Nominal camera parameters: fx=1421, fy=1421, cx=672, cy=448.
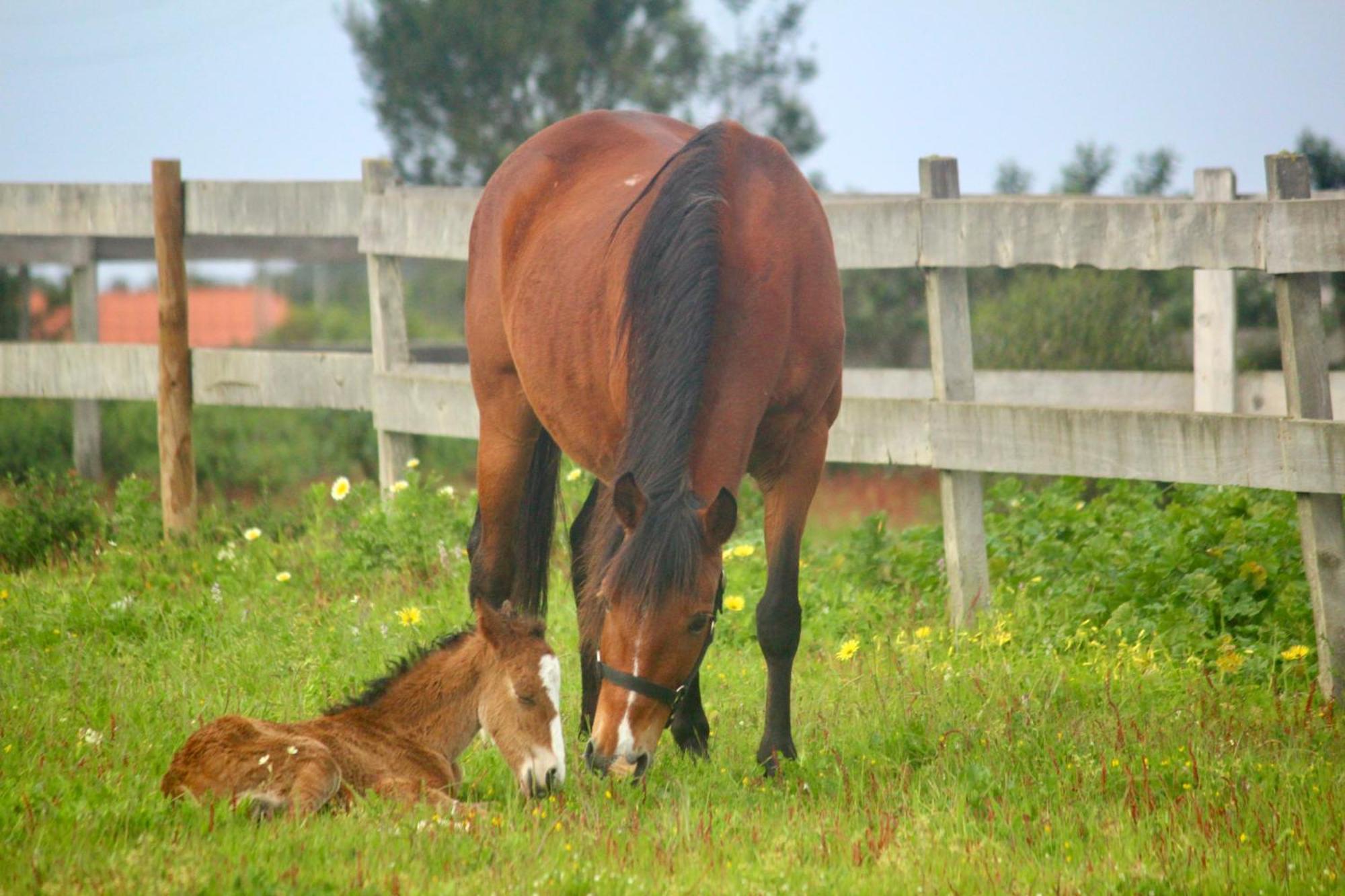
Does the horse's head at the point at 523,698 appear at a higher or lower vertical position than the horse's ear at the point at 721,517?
lower

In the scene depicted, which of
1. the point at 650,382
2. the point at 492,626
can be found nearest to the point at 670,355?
the point at 650,382

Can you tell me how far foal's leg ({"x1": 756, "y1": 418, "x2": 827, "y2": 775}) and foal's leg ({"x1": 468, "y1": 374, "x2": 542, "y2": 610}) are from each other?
1.34m

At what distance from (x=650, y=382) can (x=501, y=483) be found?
163cm

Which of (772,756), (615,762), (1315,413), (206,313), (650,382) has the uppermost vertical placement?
(206,313)

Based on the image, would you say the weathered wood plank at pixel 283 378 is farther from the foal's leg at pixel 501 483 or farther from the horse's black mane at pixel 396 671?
the horse's black mane at pixel 396 671

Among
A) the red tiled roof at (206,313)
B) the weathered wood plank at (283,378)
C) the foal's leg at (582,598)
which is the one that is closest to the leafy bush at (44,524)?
the weathered wood plank at (283,378)

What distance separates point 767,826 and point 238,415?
11.4 m

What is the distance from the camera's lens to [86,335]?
10.0m

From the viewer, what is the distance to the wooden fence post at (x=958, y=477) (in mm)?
6203

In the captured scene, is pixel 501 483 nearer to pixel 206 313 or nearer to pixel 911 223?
pixel 911 223

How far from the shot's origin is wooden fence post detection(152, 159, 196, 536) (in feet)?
27.1

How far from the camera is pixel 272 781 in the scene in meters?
3.85

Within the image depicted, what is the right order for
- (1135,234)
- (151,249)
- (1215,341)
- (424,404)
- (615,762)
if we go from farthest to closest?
1. (151,249)
2. (424,404)
3. (1215,341)
4. (1135,234)
5. (615,762)

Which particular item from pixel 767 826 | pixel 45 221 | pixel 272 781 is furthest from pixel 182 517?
pixel 767 826
